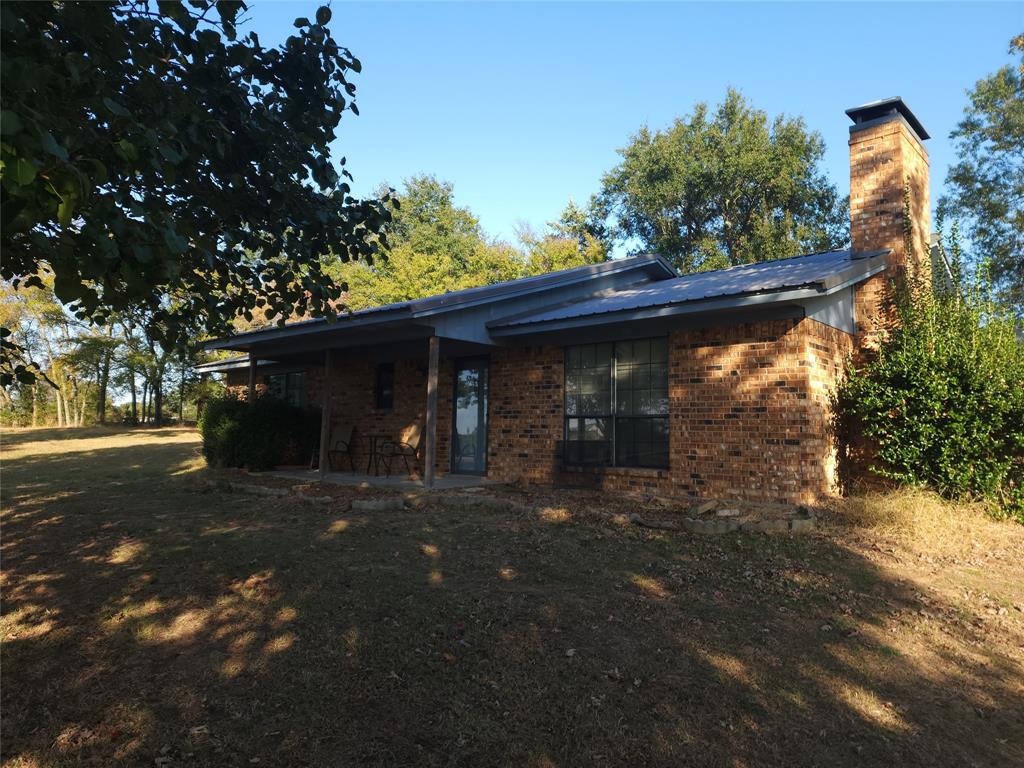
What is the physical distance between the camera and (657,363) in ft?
30.4

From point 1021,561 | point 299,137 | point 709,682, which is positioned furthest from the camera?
point 1021,561

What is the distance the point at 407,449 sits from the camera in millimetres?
12438

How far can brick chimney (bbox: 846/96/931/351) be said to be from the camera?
30.3 feet

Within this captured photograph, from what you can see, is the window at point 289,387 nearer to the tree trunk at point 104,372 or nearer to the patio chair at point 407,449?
the patio chair at point 407,449

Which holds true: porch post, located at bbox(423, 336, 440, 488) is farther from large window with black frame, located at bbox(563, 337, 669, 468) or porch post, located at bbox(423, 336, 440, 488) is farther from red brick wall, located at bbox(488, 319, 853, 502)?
red brick wall, located at bbox(488, 319, 853, 502)

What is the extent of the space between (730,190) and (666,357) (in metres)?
22.8

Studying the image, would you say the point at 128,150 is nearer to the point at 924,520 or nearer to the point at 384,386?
the point at 924,520

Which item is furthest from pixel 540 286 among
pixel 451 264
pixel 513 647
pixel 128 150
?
pixel 451 264

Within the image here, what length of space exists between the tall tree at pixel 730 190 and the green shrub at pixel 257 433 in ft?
68.1

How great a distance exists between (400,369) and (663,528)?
7519 millimetres

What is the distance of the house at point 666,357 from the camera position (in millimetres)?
7980

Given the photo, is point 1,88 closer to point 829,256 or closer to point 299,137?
point 299,137

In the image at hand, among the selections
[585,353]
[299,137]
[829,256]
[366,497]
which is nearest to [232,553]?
[366,497]

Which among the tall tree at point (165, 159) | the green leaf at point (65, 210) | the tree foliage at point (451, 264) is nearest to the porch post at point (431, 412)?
the tall tree at point (165, 159)
